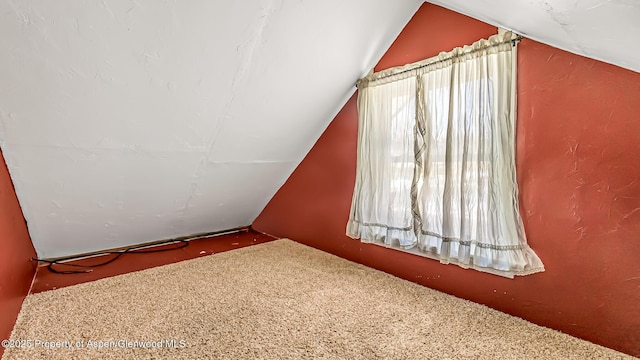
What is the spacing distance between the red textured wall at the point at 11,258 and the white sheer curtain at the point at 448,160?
6.49 feet

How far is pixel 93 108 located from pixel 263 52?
3.07 feet

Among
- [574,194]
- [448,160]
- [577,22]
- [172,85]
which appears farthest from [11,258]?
[574,194]

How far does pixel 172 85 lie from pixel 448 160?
5.32 ft

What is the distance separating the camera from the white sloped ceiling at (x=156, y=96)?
1285mm

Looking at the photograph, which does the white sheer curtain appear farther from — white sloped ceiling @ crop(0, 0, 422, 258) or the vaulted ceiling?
white sloped ceiling @ crop(0, 0, 422, 258)

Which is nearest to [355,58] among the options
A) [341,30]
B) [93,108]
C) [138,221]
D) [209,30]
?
[341,30]

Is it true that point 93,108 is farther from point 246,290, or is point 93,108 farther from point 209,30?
point 246,290

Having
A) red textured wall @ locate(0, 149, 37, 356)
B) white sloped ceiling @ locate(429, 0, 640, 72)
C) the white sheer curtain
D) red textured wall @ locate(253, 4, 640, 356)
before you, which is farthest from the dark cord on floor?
white sloped ceiling @ locate(429, 0, 640, 72)

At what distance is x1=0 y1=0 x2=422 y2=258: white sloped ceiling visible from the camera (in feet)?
4.22

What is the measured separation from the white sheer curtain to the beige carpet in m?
0.32

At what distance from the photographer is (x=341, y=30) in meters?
1.87

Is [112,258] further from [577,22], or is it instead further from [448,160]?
[577,22]

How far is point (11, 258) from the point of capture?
1.55m

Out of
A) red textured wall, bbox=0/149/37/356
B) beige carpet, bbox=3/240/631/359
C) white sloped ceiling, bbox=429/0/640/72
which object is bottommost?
beige carpet, bbox=3/240/631/359
